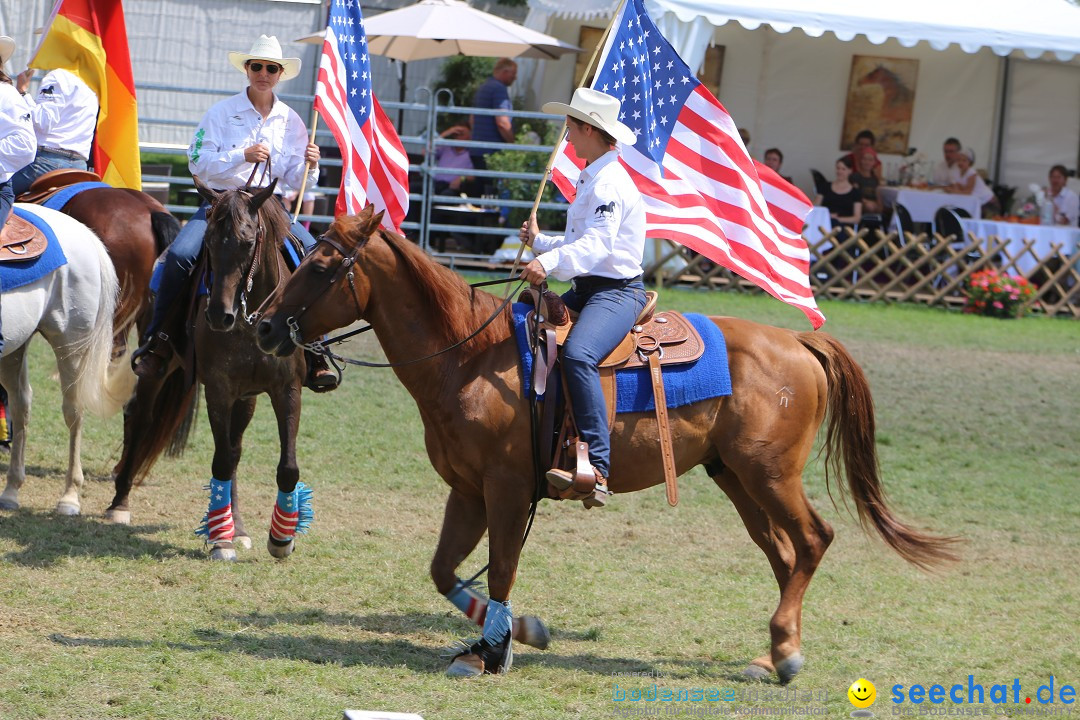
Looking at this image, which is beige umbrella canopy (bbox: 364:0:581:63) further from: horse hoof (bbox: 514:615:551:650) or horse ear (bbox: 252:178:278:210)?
horse hoof (bbox: 514:615:551:650)

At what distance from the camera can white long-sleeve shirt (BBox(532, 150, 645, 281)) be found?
538cm

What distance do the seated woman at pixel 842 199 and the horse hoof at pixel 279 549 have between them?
496 inches

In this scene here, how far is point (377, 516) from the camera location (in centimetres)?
803

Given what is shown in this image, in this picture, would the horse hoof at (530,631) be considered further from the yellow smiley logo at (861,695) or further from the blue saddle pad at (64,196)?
the blue saddle pad at (64,196)

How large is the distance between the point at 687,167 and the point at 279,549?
10.4ft

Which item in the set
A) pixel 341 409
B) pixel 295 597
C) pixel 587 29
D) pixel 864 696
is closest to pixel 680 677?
pixel 864 696

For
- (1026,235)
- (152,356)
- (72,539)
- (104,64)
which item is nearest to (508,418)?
(152,356)

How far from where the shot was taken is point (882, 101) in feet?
65.5

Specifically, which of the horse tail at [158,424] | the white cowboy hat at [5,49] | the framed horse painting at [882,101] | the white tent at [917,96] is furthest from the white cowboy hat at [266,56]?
the framed horse painting at [882,101]

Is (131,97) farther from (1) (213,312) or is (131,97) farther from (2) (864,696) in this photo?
(2) (864,696)

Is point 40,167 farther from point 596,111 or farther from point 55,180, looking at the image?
point 596,111

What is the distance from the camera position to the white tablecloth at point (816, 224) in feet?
57.3

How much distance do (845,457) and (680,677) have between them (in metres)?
1.39

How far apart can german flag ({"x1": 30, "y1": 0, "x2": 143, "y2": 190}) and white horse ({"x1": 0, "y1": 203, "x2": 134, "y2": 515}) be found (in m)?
2.25
